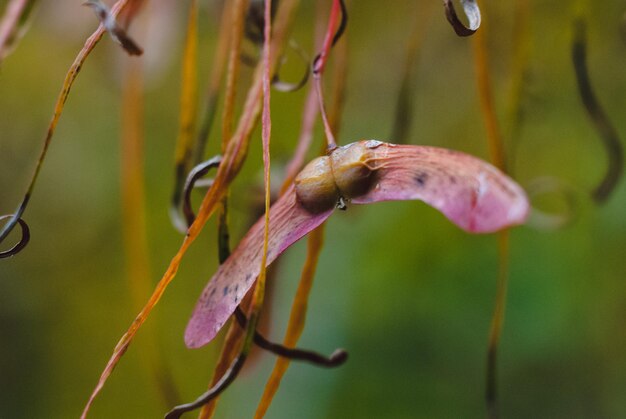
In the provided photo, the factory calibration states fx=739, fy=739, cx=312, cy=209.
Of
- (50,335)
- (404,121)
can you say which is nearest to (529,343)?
(404,121)

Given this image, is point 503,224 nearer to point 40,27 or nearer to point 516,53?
point 516,53

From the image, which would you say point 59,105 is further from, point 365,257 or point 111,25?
point 365,257

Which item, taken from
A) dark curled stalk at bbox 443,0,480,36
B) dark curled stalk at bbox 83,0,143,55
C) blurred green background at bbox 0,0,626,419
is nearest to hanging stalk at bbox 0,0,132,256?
dark curled stalk at bbox 83,0,143,55

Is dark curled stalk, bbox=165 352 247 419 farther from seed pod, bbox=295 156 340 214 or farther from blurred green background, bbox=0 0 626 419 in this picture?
blurred green background, bbox=0 0 626 419

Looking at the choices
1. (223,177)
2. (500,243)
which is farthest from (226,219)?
(500,243)

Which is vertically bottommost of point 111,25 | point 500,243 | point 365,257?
point 365,257

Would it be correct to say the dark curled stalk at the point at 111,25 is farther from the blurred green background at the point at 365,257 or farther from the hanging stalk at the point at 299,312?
the blurred green background at the point at 365,257
